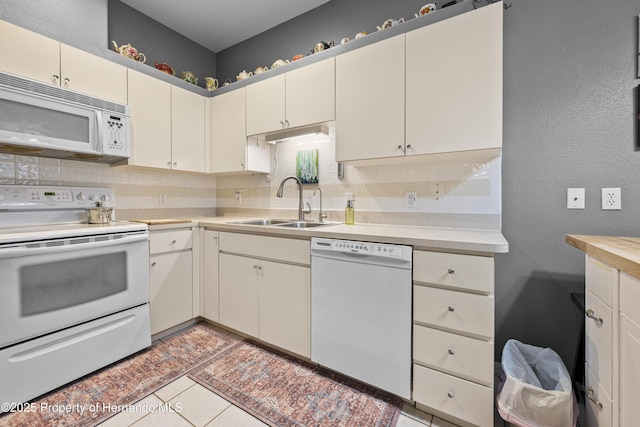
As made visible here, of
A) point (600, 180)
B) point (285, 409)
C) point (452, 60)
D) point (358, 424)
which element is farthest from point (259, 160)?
point (600, 180)

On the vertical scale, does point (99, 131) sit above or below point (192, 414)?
above

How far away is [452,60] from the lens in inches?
60.5

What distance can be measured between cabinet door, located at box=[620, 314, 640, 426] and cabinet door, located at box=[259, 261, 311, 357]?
135 cm

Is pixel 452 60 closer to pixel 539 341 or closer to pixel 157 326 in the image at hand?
pixel 539 341

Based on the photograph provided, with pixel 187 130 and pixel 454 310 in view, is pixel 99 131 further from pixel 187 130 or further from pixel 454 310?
pixel 454 310

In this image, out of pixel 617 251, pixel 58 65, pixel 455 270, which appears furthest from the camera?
pixel 58 65

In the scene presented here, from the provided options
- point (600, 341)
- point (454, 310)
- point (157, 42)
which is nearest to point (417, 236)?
point (454, 310)

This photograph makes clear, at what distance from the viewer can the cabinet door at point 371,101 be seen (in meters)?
1.71

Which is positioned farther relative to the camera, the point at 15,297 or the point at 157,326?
the point at 157,326

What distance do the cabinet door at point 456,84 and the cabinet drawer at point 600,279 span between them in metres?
0.69

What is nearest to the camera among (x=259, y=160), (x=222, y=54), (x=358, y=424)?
(x=358, y=424)

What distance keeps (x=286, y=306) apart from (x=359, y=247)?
0.70m

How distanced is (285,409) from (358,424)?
386 mm

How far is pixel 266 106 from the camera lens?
2.32 metres
